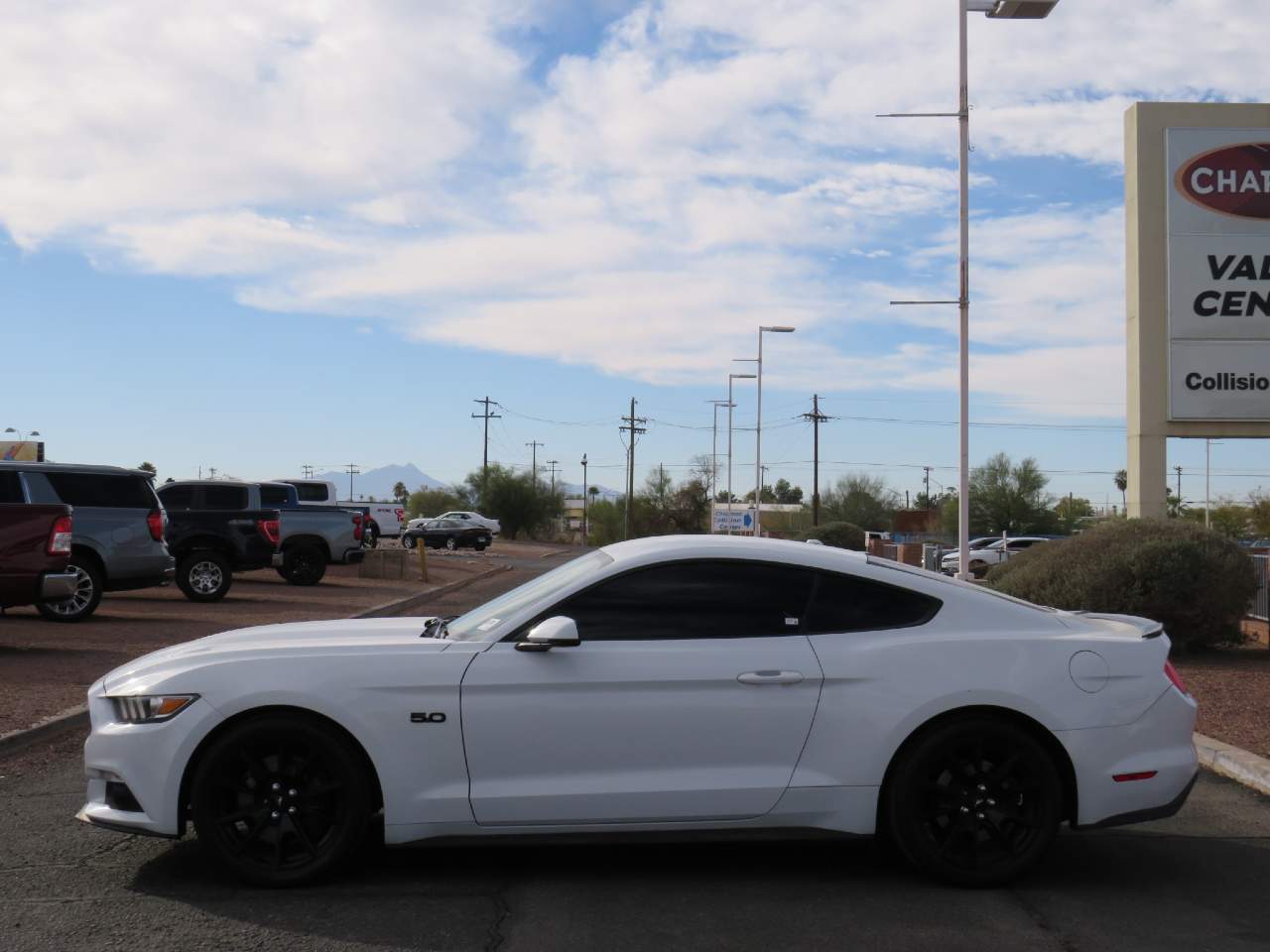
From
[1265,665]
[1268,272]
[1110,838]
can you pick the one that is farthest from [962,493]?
[1110,838]

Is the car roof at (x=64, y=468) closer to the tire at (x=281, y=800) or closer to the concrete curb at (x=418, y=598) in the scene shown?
the concrete curb at (x=418, y=598)

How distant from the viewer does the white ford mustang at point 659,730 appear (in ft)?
18.1

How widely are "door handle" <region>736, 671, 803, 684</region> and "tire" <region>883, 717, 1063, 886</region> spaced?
0.58 metres

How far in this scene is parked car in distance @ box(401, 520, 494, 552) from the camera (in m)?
59.2

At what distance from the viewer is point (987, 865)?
18.6 feet

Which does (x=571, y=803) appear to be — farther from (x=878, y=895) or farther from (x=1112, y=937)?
(x=1112, y=937)

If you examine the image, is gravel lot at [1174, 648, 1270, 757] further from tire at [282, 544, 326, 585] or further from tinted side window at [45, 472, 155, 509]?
tire at [282, 544, 326, 585]

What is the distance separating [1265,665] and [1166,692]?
8.50 meters

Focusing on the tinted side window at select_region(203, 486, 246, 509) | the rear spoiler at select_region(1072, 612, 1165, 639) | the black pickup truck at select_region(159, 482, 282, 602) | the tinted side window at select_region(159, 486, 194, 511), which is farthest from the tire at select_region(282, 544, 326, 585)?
the rear spoiler at select_region(1072, 612, 1165, 639)

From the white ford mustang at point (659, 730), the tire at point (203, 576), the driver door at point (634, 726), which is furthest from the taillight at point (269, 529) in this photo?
the driver door at point (634, 726)

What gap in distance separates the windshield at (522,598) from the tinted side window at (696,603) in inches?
6.8

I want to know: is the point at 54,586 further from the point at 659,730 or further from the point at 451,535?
the point at 451,535

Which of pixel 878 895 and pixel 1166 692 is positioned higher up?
pixel 1166 692

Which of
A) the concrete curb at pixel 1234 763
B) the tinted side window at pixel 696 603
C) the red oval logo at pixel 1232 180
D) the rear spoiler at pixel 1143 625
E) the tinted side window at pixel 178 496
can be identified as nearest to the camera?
the tinted side window at pixel 696 603
